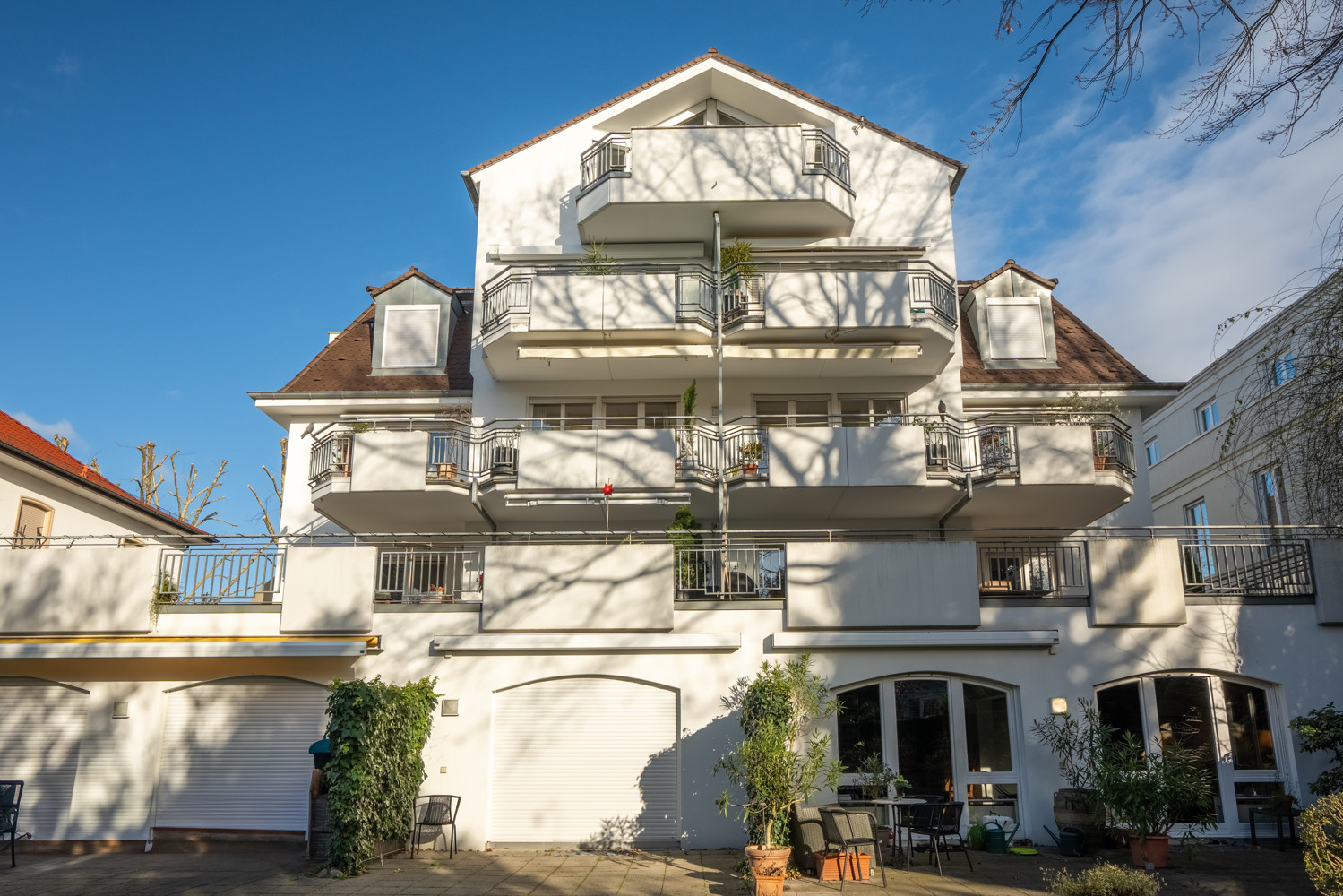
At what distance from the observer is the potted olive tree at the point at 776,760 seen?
1164cm

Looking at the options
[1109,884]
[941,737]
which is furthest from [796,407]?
[1109,884]

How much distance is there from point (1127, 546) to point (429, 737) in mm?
10675

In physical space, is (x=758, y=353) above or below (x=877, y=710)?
above

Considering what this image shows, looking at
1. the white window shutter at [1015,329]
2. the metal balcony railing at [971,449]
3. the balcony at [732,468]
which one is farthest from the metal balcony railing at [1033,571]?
the white window shutter at [1015,329]

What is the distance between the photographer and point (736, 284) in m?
19.2

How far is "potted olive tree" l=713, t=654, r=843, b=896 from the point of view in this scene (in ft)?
38.2

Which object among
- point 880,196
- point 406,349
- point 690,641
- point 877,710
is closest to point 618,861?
point 690,641

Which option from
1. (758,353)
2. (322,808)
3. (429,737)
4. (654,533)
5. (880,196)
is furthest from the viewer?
(880,196)

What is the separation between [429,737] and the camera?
48.6ft

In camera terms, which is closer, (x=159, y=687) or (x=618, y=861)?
(x=618, y=861)

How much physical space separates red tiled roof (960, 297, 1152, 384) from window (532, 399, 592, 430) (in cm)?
757

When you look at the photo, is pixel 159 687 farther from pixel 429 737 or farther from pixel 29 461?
pixel 29 461

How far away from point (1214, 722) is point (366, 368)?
55.2 ft

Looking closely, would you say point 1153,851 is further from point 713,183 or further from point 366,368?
point 366,368
